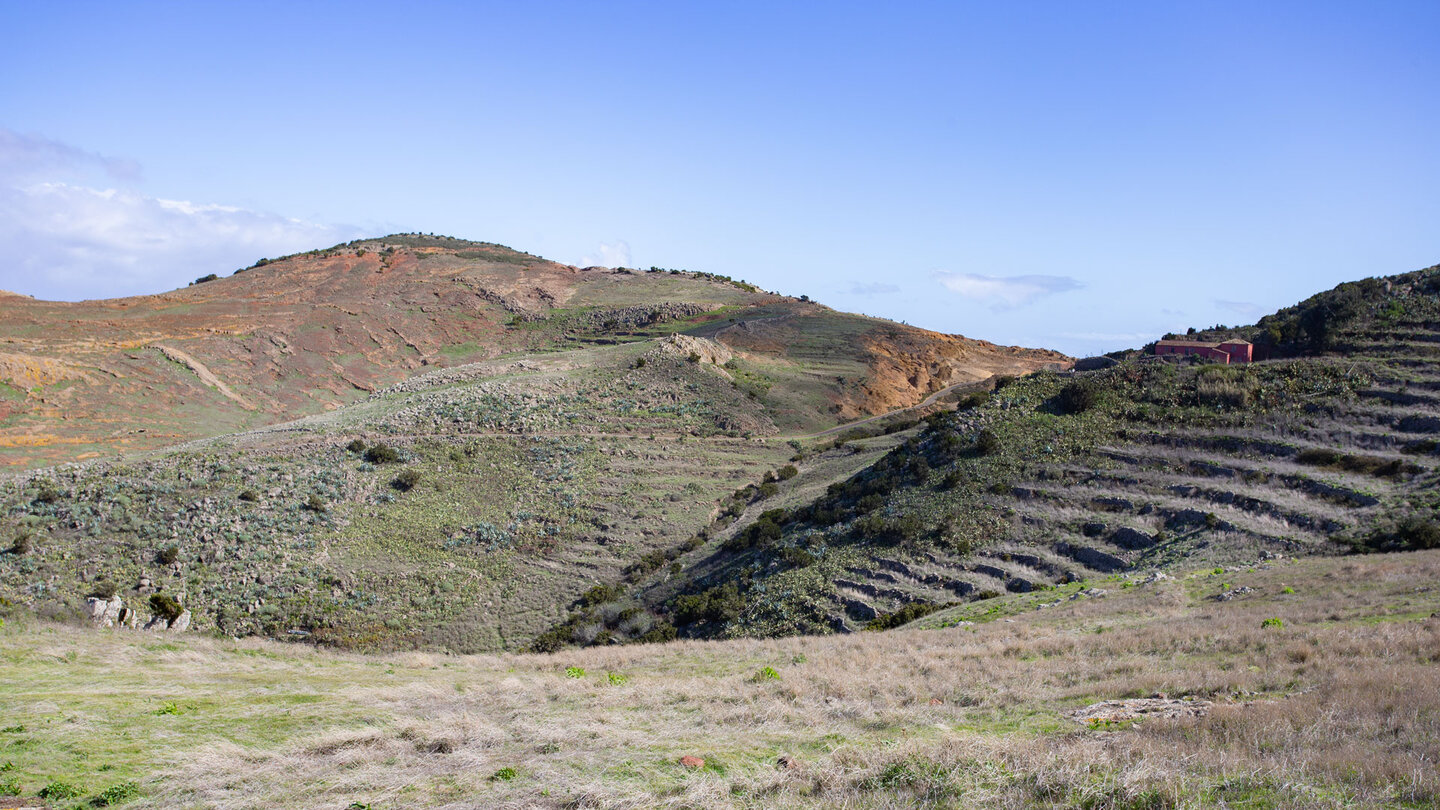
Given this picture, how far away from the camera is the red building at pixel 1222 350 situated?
32.6 metres

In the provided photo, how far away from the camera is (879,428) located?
45625mm

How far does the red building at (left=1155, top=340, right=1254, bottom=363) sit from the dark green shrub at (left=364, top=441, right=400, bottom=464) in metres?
35.0

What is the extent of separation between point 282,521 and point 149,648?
41.7 feet

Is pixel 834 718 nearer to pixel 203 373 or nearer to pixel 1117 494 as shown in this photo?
pixel 1117 494

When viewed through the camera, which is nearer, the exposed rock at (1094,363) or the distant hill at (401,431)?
the distant hill at (401,431)

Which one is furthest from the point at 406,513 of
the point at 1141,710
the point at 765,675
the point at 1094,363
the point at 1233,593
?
the point at 1094,363

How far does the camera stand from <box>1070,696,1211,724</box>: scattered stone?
9275 millimetres

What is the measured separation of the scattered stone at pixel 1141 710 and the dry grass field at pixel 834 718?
28 cm

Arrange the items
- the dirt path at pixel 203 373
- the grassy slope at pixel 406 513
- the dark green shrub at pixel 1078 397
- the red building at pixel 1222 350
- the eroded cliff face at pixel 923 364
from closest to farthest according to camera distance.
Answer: the grassy slope at pixel 406 513 < the dark green shrub at pixel 1078 397 < the red building at pixel 1222 350 < the dirt path at pixel 203 373 < the eroded cliff face at pixel 923 364

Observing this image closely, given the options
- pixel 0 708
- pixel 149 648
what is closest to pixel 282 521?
pixel 149 648

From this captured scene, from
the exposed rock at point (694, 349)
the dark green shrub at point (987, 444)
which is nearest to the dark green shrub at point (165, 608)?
the dark green shrub at point (987, 444)

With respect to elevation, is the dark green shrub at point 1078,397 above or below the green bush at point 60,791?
above

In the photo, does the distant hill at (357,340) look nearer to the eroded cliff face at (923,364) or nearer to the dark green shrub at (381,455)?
the eroded cliff face at (923,364)

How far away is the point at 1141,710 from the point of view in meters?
9.72
